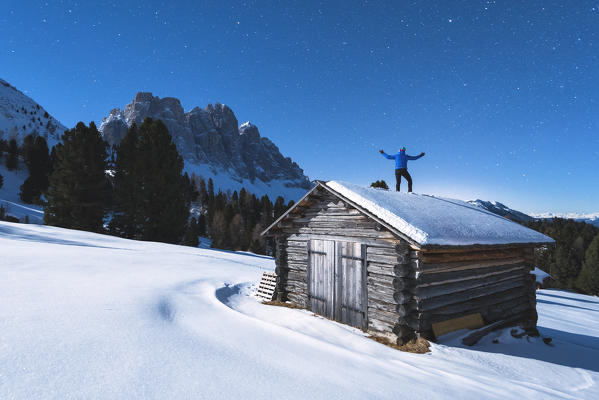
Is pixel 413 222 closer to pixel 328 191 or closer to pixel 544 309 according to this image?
pixel 328 191

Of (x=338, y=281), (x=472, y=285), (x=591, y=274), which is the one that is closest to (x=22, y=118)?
(x=338, y=281)

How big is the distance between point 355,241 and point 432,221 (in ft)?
6.90

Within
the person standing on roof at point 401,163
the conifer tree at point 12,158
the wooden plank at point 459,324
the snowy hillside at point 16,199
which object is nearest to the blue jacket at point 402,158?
the person standing on roof at point 401,163

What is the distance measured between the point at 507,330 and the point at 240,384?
822 centimetres

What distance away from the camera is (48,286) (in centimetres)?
685

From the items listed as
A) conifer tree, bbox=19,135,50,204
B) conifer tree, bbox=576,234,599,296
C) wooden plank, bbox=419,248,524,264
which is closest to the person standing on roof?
wooden plank, bbox=419,248,524,264

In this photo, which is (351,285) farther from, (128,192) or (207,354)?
(128,192)

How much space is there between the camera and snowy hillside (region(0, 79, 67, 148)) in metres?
85.9

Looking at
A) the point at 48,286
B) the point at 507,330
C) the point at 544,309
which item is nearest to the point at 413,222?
the point at 507,330

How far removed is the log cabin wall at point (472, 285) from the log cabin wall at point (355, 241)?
389 mm

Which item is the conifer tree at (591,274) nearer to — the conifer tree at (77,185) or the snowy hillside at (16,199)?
the conifer tree at (77,185)

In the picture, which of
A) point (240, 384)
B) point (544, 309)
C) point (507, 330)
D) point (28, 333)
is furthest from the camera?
point (544, 309)

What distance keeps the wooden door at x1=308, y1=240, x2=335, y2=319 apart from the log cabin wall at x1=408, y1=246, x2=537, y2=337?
256 centimetres

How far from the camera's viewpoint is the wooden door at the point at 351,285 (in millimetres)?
7742
